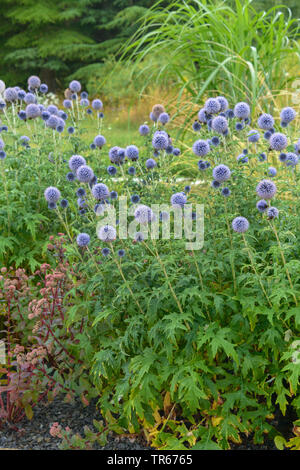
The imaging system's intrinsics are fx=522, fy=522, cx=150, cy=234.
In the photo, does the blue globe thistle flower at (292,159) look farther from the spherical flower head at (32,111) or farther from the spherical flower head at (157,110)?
the spherical flower head at (32,111)

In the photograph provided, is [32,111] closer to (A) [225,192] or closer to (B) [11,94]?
(B) [11,94]

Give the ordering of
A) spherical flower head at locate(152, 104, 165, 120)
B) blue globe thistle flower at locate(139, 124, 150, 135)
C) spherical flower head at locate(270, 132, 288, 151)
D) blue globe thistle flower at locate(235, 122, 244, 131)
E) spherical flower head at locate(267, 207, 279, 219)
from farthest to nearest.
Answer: spherical flower head at locate(152, 104, 165, 120) < blue globe thistle flower at locate(139, 124, 150, 135) < blue globe thistle flower at locate(235, 122, 244, 131) < spherical flower head at locate(270, 132, 288, 151) < spherical flower head at locate(267, 207, 279, 219)

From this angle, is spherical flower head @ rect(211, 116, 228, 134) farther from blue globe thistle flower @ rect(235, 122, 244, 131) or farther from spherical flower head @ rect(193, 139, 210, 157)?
blue globe thistle flower @ rect(235, 122, 244, 131)

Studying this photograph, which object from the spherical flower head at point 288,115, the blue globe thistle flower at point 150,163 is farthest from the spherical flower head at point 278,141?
the blue globe thistle flower at point 150,163

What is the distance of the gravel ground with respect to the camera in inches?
106

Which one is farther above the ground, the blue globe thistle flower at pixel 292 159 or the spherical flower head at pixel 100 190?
the blue globe thistle flower at pixel 292 159

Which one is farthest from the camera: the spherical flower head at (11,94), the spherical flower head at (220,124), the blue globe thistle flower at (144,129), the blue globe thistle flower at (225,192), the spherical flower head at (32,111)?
the spherical flower head at (11,94)

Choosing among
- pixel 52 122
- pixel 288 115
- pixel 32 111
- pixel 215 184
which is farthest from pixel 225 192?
pixel 32 111

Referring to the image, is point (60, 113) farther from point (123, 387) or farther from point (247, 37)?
point (123, 387)

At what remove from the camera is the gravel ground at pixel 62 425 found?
2701 mm

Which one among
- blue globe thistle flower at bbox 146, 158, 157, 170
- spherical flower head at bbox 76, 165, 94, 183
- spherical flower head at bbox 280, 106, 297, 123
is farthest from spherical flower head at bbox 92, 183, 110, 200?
spherical flower head at bbox 280, 106, 297, 123

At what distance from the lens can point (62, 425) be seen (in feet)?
9.56

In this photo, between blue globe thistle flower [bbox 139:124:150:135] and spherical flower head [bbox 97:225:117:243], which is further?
blue globe thistle flower [bbox 139:124:150:135]

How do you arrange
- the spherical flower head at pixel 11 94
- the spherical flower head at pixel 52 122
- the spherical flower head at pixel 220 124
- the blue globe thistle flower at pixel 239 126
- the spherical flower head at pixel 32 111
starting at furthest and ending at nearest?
the spherical flower head at pixel 11 94, the spherical flower head at pixel 32 111, the spherical flower head at pixel 52 122, the blue globe thistle flower at pixel 239 126, the spherical flower head at pixel 220 124
